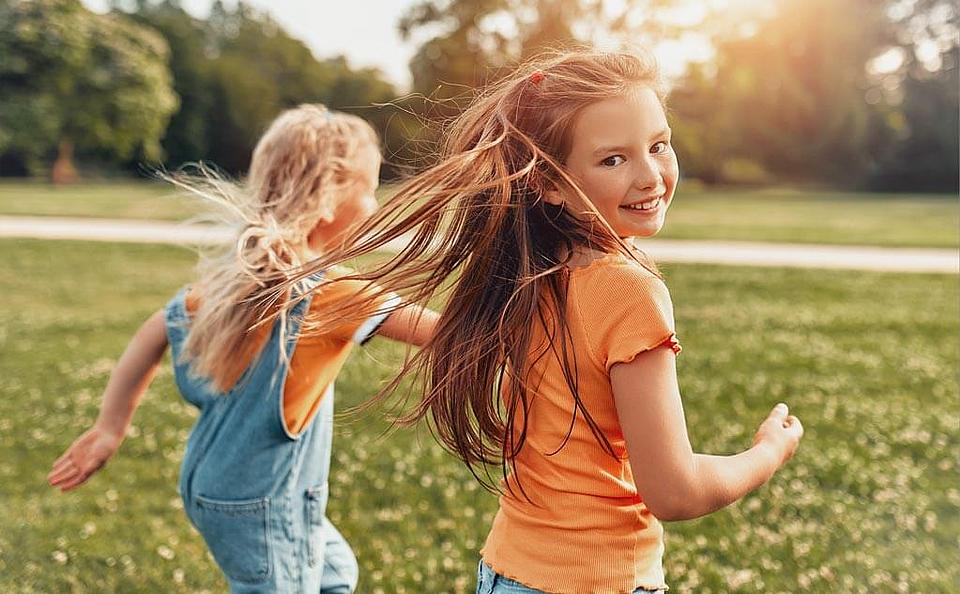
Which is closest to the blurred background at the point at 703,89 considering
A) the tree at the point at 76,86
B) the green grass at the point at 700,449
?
the tree at the point at 76,86

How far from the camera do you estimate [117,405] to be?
3205mm

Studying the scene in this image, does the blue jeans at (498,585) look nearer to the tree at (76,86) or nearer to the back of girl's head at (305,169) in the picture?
the back of girl's head at (305,169)

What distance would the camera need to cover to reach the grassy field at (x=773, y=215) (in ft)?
67.3

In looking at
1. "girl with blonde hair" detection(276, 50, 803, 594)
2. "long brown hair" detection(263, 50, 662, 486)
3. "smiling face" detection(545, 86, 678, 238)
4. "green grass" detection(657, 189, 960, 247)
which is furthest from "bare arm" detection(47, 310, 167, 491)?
"green grass" detection(657, 189, 960, 247)

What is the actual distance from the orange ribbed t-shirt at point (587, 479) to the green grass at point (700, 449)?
637 millimetres

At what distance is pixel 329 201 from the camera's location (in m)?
3.23

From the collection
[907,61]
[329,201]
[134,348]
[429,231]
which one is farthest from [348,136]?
[907,61]

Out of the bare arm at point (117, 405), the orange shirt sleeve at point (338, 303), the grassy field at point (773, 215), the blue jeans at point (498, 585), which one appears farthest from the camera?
the grassy field at point (773, 215)

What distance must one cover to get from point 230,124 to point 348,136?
54.2m

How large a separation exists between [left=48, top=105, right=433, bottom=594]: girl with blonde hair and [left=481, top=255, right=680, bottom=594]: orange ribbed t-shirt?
78 centimetres

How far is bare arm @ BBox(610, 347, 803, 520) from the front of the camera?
6.02ft

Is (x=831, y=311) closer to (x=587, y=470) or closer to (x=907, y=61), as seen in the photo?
(x=587, y=470)

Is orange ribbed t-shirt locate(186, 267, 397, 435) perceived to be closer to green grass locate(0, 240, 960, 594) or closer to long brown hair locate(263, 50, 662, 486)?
green grass locate(0, 240, 960, 594)

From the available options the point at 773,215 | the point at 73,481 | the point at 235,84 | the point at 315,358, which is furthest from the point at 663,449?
the point at 235,84
